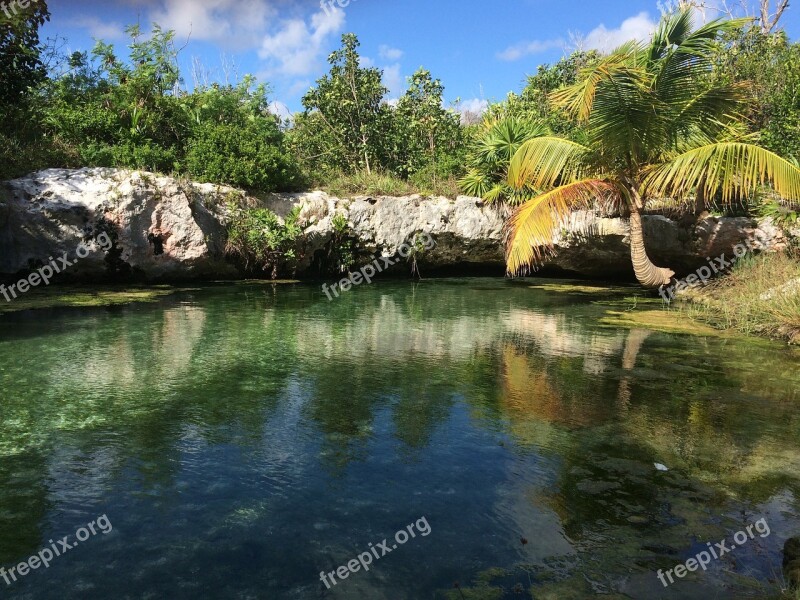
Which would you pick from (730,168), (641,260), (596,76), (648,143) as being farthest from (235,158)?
(730,168)

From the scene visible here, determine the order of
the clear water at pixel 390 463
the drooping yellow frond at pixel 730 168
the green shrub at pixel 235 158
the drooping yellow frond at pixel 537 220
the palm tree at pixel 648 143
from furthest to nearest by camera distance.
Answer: the green shrub at pixel 235 158
the drooping yellow frond at pixel 537 220
the palm tree at pixel 648 143
the drooping yellow frond at pixel 730 168
the clear water at pixel 390 463

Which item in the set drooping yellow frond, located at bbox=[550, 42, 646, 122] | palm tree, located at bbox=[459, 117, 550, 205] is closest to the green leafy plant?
palm tree, located at bbox=[459, 117, 550, 205]

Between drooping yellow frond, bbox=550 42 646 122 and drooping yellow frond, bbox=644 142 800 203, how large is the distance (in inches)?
67.1

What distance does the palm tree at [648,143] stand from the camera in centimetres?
1044

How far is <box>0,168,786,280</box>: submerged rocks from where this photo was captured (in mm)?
12164

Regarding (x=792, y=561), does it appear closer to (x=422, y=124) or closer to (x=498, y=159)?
(x=498, y=159)

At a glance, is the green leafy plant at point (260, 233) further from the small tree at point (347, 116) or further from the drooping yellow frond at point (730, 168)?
the drooping yellow frond at point (730, 168)

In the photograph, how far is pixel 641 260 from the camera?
12.6 metres

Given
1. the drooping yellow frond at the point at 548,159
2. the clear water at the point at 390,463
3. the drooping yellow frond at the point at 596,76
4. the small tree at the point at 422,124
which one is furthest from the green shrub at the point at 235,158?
the clear water at the point at 390,463

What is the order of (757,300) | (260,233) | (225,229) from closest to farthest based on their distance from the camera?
(757,300)
(260,233)
(225,229)


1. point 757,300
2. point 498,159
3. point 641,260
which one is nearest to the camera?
point 757,300

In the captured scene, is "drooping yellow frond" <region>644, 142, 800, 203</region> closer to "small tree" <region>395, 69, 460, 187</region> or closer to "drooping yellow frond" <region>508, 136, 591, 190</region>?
"drooping yellow frond" <region>508, 136, 591, 190</region>

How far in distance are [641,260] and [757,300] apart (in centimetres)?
337

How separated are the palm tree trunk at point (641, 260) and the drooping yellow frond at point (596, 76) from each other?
8.07 feet
